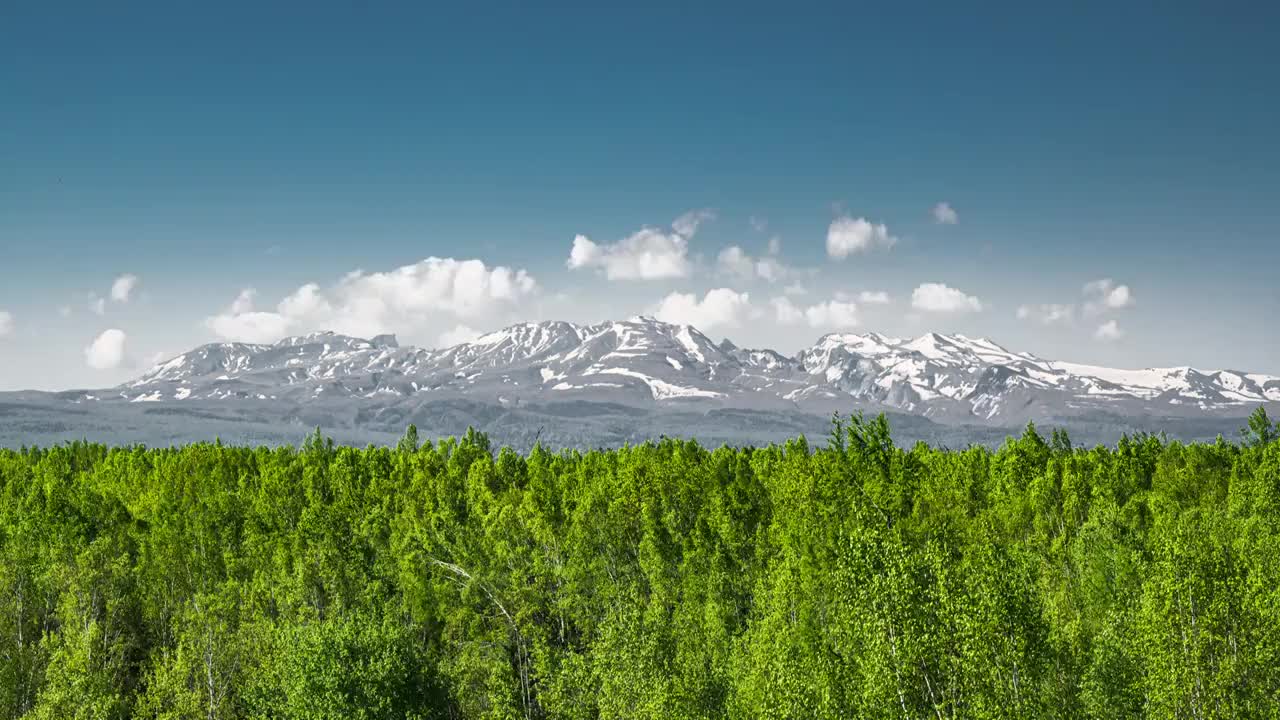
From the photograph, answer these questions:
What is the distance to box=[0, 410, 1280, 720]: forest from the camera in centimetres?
4359

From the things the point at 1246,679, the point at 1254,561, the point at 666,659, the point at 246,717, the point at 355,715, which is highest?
the point at 1254,561

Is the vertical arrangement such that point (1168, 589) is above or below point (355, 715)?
above

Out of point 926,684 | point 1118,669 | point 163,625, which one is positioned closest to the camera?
point 926,684

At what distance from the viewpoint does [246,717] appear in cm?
7594

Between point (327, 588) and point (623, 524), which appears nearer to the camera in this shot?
point (327, 588)

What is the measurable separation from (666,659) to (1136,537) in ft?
156

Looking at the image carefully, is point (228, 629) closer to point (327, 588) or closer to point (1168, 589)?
point (327, 588)

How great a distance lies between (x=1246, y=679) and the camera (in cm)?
4312

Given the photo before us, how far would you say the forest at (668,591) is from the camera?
43.6 m

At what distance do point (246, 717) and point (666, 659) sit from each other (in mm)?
41389

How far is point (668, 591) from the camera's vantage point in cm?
8406

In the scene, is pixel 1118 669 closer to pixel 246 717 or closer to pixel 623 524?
pixel 623 524

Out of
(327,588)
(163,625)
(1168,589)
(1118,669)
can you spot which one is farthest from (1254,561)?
(163,625)

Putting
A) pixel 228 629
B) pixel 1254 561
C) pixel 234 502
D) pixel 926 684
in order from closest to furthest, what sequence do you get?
pixel 926 684, pixel 1254 561, pixel 228 629, pixel 234 502
